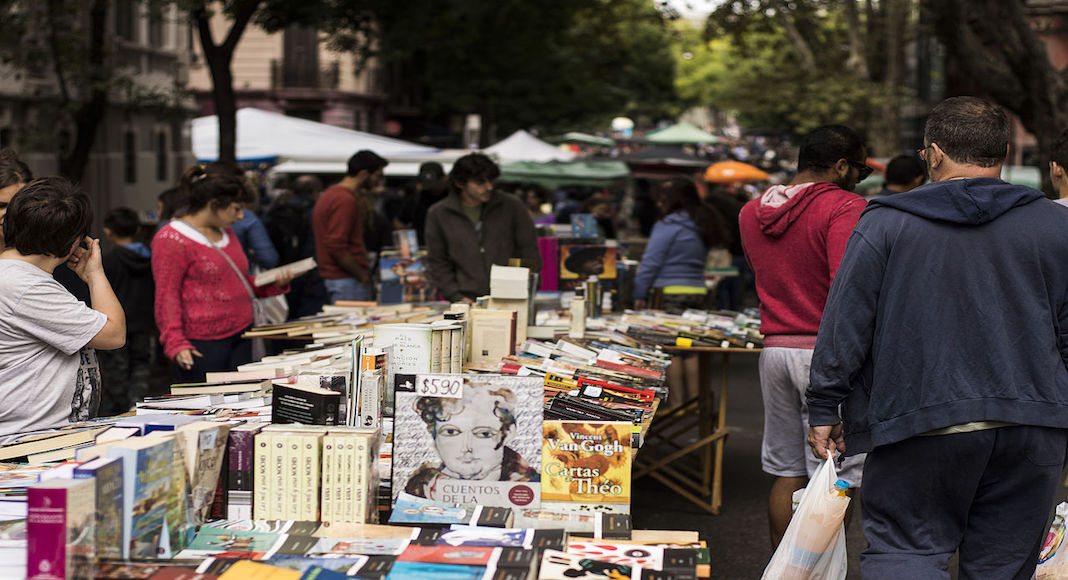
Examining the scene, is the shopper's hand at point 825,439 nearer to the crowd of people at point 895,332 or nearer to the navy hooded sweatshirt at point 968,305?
the crowd of people at point 895,332

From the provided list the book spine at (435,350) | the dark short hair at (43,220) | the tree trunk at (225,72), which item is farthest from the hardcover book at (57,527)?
the tree trunk at (225,72)

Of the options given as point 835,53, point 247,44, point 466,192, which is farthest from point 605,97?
point 466,192

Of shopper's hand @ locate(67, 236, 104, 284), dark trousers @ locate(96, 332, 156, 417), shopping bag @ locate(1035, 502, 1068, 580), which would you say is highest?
shopper's hand @ locate(67, 236, 104, 284)

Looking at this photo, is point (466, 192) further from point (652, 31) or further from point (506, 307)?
point (652, 31)

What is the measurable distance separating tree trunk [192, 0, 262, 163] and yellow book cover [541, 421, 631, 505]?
10.6 meters

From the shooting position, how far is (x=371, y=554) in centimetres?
303

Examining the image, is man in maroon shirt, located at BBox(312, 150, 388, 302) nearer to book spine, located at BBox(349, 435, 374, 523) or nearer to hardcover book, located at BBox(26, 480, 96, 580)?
book spine, located at BBox(349, 435, 374, 523)

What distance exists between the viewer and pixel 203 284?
20.6 ft

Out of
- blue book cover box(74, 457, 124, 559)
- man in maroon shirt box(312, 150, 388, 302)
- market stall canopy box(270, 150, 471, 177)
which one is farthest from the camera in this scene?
market stall canopy box(270, 150, 471, 177)

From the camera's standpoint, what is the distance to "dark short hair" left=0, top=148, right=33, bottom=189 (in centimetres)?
508

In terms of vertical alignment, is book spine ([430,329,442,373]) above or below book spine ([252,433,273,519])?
above

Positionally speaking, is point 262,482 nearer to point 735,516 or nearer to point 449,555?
point 449,555

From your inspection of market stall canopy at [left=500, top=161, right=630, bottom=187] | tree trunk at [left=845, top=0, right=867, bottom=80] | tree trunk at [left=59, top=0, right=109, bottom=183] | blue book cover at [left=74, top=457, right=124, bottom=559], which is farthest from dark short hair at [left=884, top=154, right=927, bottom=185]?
tree trunk at [left=845, top=0, right=867, bottom=80]

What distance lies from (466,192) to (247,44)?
129 feet
